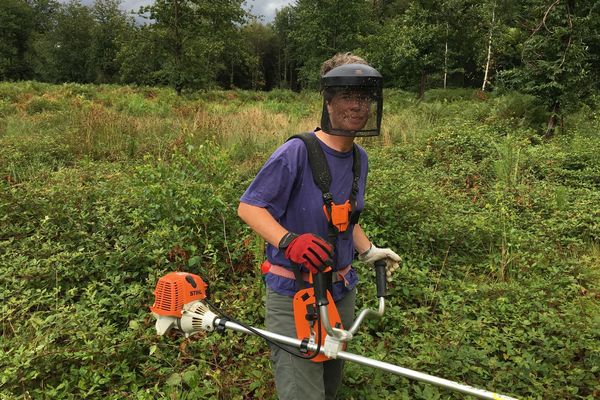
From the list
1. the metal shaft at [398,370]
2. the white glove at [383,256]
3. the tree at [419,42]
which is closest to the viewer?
the metal shaft at [398,370]

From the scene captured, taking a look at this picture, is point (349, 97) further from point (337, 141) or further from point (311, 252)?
point (311, 252)

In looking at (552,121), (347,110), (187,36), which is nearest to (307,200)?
(347,110)

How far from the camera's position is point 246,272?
158 inches

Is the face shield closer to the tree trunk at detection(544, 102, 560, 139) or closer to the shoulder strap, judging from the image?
the shoulder strap

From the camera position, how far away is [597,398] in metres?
2.67

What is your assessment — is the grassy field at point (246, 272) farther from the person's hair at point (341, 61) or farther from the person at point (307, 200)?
the person's hair at point (341, 61)

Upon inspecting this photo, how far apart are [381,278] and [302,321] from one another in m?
0.58

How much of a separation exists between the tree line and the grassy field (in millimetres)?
3533

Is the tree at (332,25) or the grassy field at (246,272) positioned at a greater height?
the tree at (332,25)

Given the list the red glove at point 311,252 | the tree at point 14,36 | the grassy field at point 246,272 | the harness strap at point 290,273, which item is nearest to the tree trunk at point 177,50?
the grassy field at point 246,272

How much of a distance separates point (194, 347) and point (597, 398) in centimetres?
281

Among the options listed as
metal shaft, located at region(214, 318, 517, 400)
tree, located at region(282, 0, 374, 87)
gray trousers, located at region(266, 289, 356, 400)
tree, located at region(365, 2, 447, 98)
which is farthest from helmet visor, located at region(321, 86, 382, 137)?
tree, located at region(282, 0, 374, 87)

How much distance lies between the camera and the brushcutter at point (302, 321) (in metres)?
1.64

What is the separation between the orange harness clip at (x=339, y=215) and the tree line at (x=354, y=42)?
9145 millimetres
